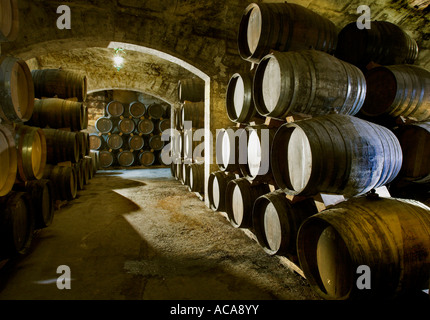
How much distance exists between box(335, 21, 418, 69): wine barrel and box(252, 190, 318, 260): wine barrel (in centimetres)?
208

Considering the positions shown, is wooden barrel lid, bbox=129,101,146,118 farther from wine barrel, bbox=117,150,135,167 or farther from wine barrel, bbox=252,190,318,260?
wine barrel, bbox=252,190,318,260

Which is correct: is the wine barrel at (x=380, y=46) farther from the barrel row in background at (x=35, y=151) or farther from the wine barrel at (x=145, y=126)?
the wine barrel at (x=145, y=126)

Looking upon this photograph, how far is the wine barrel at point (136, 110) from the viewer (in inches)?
420

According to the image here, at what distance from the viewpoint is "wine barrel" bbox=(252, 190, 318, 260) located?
228cm

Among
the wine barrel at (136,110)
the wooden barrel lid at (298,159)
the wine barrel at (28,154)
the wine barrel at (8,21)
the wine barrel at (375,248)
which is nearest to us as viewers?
the wine barrel at (375,248)

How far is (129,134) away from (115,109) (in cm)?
130

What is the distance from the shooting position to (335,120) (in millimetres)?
1937

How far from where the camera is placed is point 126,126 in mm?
10945

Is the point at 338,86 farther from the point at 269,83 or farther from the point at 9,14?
the point at 9,14

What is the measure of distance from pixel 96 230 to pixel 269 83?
124 inches

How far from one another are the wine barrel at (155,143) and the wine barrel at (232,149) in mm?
8147

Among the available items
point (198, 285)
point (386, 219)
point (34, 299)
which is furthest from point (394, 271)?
point (34, 299)

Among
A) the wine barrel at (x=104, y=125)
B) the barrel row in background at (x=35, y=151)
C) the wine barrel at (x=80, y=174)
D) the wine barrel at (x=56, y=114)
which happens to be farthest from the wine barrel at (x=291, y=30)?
the wine barrel at (x=104, y=125)

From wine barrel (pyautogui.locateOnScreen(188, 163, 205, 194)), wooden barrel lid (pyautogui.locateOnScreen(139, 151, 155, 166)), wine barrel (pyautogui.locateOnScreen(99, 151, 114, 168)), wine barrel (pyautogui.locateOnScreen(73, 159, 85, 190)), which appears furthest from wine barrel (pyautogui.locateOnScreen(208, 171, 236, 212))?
wine barrel (pyautogui.locateOnScreen(99, 151, 114, 168))
